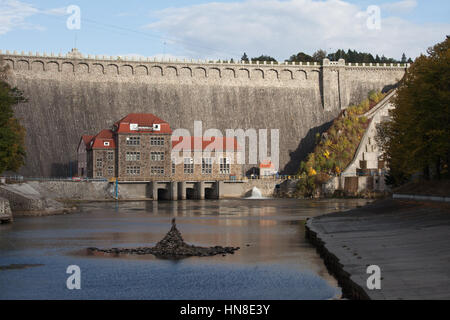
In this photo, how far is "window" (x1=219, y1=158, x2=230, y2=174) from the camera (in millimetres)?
109312

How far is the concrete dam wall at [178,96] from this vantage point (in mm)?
110938

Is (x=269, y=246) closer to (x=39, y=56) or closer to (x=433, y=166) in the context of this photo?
(x=433, y=166)

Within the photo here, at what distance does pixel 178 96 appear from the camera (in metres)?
121

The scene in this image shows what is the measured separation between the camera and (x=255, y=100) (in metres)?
124

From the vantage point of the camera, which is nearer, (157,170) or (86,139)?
(157,170)

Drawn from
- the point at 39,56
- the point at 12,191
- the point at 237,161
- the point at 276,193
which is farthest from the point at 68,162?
the point at 12,191

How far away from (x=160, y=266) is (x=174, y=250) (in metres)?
4.31

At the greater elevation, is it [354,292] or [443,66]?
[443,66]

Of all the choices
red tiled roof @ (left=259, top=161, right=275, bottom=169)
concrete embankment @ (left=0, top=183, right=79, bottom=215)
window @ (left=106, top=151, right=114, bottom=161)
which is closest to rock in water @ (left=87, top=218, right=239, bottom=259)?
concrete embankment @ (left=0, top=183, right=79, bottom=215)

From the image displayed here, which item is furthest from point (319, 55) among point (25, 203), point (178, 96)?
point (25, 203)

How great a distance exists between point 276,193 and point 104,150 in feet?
96.5

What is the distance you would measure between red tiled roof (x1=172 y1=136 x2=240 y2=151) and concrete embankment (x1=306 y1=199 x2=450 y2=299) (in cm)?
6104

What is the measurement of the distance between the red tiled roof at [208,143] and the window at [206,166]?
203cm

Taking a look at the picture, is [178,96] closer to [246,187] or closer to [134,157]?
[134,157]
